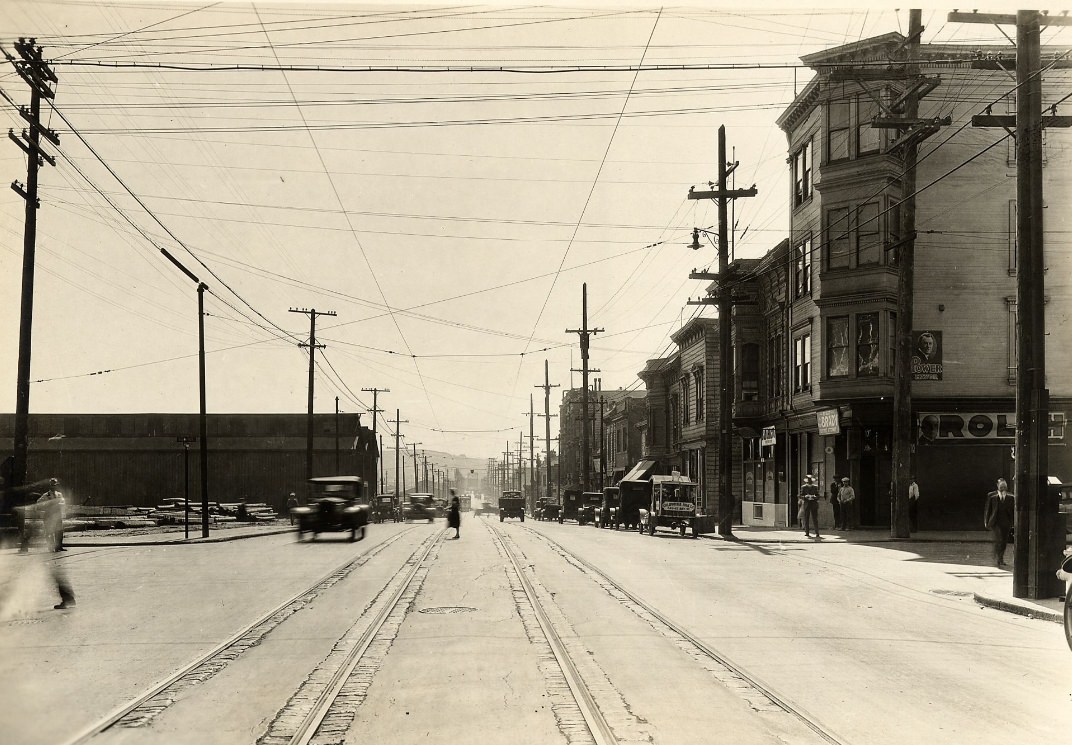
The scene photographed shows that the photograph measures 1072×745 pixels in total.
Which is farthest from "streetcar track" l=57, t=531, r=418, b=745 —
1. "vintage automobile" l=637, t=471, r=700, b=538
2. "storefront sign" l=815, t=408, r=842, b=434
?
"storefront sign" l=815, t=408, r=842, b=434

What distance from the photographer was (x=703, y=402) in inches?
1967

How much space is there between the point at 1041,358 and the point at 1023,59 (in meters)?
4.53

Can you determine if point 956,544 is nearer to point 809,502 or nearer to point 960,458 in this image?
point 809,502

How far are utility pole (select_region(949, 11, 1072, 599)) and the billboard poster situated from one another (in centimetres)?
1790

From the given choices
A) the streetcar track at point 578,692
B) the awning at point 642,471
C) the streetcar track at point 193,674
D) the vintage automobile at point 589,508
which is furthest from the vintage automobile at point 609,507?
the streetcar track at point 578,692

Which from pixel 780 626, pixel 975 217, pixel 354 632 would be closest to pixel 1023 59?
pixel 780 626

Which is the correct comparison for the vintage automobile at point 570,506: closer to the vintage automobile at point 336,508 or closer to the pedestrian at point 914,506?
the pedestrian at point 914,506

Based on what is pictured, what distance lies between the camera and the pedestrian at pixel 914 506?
1182 inches

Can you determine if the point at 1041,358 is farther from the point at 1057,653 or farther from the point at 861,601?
the point at 1057,653

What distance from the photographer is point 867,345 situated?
32500 millimetres

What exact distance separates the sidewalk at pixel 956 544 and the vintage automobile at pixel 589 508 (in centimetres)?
1588

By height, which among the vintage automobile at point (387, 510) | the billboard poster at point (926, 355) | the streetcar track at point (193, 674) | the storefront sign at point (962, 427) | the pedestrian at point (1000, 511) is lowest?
the vintage automobile at point (387, 510)

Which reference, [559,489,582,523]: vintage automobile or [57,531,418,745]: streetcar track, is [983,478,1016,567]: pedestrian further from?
[559,489,582,523]: vintage automobile

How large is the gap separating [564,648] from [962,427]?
26277 millimetres
